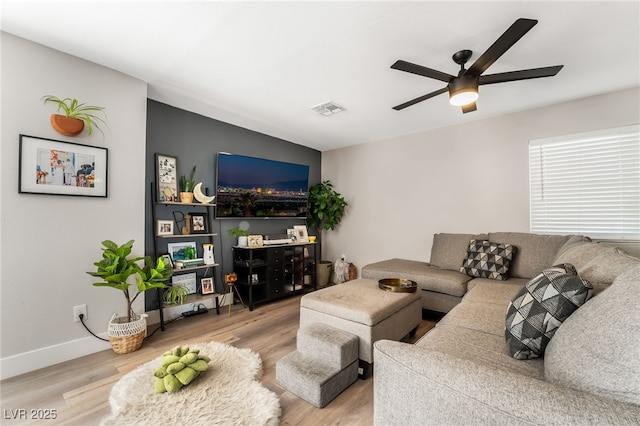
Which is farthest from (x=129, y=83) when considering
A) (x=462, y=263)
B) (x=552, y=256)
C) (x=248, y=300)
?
(x=552, y=256)

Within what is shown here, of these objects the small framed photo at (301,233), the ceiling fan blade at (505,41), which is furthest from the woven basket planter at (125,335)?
the ceiling fan blade at (505,41)

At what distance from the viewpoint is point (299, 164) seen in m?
4.50

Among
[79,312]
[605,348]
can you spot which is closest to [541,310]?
[605,348]

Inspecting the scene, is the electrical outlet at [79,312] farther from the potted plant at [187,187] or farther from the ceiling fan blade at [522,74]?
the ceiling fan blade at [522,74]

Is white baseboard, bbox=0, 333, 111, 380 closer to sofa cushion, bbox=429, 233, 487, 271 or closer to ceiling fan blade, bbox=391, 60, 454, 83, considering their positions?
ceiling fan blade, bbox=391, 60, 454, 83

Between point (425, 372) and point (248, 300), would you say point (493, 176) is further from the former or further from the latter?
point (248, 300)

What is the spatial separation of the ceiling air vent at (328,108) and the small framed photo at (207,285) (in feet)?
7.72

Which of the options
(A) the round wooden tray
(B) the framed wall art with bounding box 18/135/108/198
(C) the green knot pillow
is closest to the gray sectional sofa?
(A) the round wooden tray

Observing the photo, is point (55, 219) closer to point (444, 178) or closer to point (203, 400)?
point (203, 400)

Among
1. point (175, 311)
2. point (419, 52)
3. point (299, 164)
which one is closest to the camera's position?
point (419, 52)

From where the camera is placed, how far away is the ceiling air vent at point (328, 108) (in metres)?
2.98

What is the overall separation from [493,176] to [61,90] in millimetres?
4359

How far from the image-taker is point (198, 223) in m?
3.24

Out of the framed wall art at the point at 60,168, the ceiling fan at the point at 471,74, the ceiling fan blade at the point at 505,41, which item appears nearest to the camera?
the ceiling fan blade at the point at 505,41
